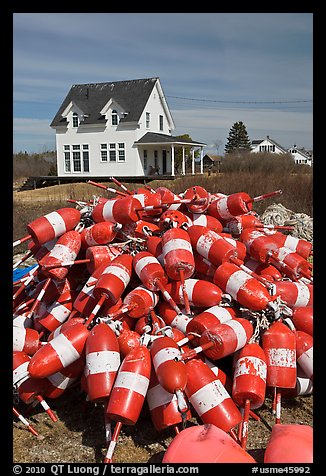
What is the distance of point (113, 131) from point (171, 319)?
3136 cm

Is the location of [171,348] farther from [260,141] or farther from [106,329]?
[260,141]

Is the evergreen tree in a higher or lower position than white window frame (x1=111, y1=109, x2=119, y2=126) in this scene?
higher

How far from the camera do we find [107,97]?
35.7m

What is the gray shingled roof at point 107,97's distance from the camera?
113 feet

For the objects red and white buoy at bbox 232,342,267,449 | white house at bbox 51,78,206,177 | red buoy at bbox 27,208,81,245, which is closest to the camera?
red and white buoy at bbox 232,342,267,449

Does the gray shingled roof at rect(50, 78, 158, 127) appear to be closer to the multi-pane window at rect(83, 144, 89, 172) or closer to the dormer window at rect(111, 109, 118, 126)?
the dormer window at rect(111, 109, 118, 126)

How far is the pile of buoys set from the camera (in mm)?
3912

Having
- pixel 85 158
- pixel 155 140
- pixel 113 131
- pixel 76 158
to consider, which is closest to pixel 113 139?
pixel 113 131

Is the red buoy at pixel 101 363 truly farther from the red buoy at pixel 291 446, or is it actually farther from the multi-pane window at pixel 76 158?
the multi-pane window at pixel 76 158

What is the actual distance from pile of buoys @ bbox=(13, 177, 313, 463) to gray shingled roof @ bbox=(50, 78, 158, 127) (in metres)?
29.4

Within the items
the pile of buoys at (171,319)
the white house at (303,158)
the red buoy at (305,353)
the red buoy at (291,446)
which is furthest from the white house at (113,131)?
the red buoy at (291,446)

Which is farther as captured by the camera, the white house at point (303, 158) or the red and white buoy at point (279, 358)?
the white house at point (303, 158)

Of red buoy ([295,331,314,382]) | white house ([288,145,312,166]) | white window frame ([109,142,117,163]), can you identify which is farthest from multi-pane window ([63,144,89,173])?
red buoy ([295,331,314,382])
